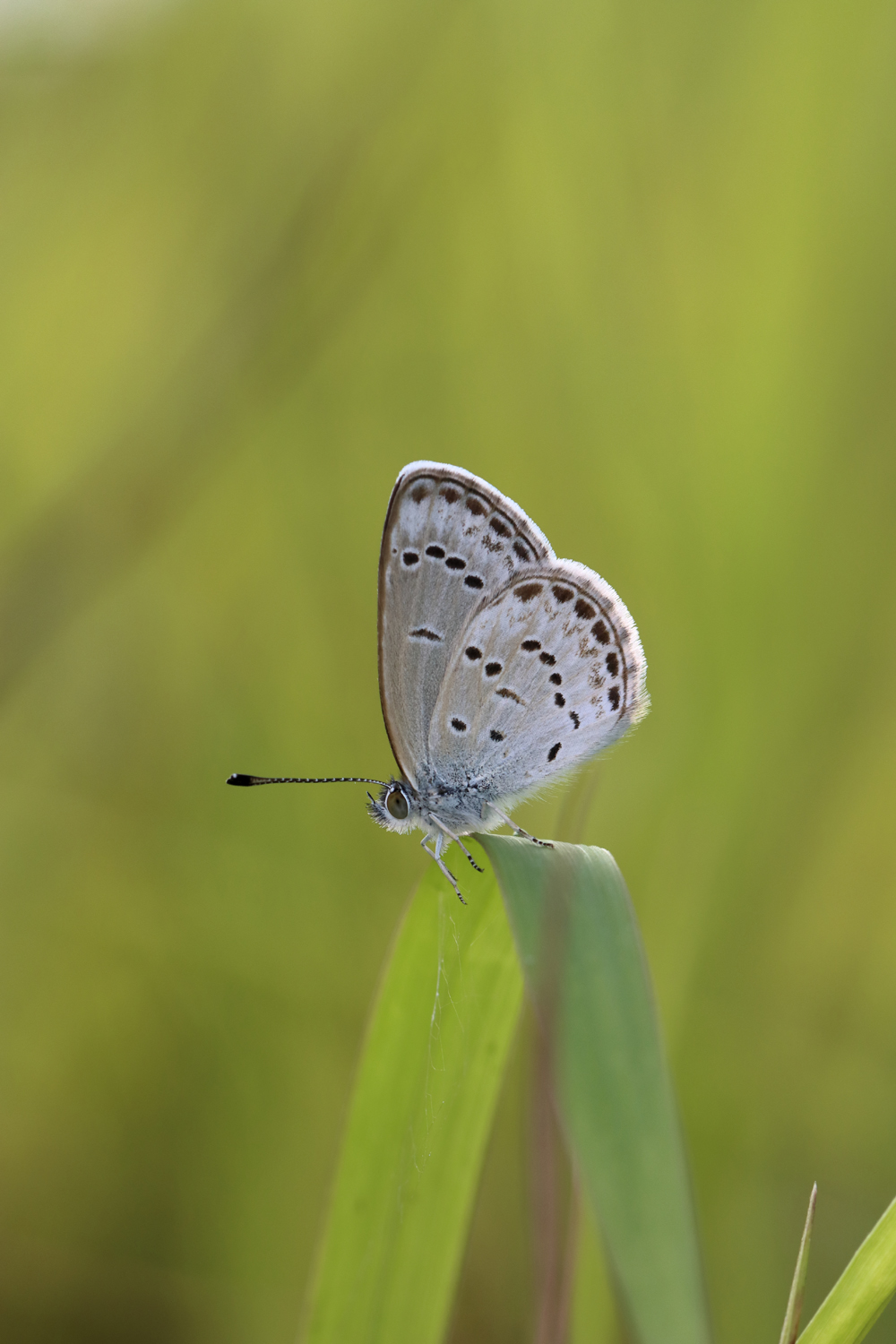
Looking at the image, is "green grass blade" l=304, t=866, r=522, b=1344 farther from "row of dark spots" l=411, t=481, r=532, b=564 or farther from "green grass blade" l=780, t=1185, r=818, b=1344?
"row of dark spots" l=411, t=481, r=532, b=564

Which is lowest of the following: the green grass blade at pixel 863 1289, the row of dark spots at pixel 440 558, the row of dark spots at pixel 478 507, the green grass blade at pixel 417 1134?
the green grass blade at pixel 417 1134

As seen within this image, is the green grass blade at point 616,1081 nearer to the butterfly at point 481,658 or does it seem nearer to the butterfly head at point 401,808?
the butterfly at point 481,658

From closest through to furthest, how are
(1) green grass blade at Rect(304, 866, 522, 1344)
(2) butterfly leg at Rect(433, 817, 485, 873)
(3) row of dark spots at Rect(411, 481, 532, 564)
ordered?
(1) green grass blade at Rect(304, 866, 522, 1344) → (2) butterfly leg at Rect(433, 817, 485, 873) → (3) row of dark spots at Rect(411, 481, 532, 564)

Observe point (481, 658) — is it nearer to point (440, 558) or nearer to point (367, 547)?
point (440, 558)

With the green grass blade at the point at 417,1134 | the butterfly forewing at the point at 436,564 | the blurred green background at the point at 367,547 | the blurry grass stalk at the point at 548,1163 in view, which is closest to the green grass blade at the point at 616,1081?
the blurry grass stalk at the point at 548,1163

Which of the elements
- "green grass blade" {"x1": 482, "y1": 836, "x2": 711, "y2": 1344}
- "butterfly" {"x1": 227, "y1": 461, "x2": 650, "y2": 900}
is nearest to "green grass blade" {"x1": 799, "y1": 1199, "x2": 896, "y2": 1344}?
"green grass blade" {"x1": 482, "y1": 836, "x2": 711, "y2": 1344}

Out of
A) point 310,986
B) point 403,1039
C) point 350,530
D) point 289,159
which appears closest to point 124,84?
point 289,159

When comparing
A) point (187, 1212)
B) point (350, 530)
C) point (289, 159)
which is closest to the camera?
point (187, 1212)

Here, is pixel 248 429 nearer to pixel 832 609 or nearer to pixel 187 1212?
pixel 832 609
